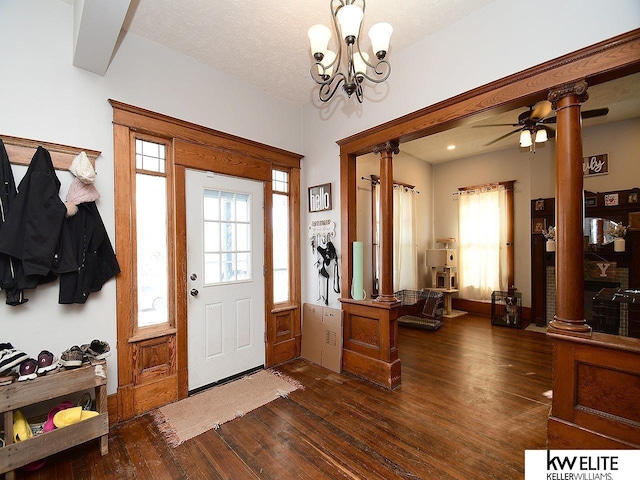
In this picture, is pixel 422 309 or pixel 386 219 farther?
pixel 422 309

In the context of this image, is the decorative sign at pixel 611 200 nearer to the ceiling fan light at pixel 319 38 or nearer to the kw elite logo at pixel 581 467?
the kw elite logo at pixel 581 467

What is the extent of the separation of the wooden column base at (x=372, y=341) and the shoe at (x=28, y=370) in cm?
245

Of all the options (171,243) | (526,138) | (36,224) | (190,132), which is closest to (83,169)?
(36,224)

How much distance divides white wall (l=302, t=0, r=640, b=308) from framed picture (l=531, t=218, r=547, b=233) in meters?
3.69

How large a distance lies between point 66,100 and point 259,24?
5.21 feet

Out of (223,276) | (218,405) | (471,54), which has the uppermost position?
(471,54)

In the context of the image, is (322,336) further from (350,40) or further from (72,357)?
(350,40)

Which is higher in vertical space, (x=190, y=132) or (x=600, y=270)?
(x=190, y=132)

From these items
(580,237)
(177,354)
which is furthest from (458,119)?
(177,354)

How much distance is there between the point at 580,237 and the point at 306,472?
2282mm

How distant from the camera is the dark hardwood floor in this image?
1.76m

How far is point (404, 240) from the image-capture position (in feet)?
17.7

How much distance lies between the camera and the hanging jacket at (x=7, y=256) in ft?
5.97

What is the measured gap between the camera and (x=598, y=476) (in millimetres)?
1579
